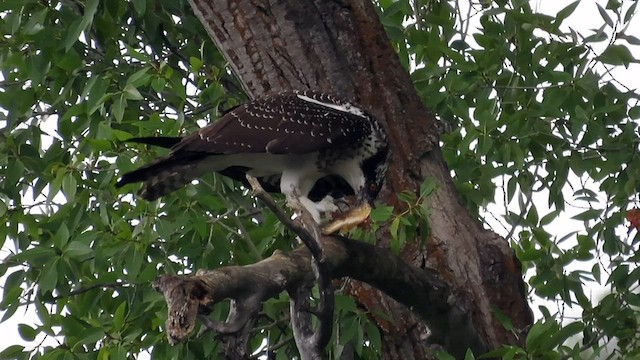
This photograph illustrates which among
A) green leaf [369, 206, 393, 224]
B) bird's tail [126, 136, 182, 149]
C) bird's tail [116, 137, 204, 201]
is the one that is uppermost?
bird's tail [126, 136, 182, 149]

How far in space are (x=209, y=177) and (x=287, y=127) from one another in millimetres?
666

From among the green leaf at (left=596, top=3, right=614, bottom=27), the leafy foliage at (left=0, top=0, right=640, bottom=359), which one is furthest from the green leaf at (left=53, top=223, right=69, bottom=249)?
the green leaf at (left=596, top=3, right=614, bottom=27)

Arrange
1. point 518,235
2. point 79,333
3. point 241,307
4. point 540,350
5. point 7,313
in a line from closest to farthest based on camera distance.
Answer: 1. point 241,307
2. point 540,350
3. point 79,333
4. point 7,313
5. point 518,235

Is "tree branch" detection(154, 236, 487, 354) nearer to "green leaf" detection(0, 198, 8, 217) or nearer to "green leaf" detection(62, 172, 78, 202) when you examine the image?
"green leaf" detection(62, 172, 78, 202)

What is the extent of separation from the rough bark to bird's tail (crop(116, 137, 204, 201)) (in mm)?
765

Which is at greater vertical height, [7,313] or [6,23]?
[6,23]

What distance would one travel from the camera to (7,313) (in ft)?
18.3

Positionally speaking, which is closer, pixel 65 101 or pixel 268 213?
pixel 268 213

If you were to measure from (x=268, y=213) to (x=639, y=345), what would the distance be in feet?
5.73

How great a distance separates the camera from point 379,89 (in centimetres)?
582

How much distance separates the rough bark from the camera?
18.1 ft

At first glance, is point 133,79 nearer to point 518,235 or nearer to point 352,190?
point 352,190

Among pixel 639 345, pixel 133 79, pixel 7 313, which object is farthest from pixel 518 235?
pixel 7 313

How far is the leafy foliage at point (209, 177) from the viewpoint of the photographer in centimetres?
533
